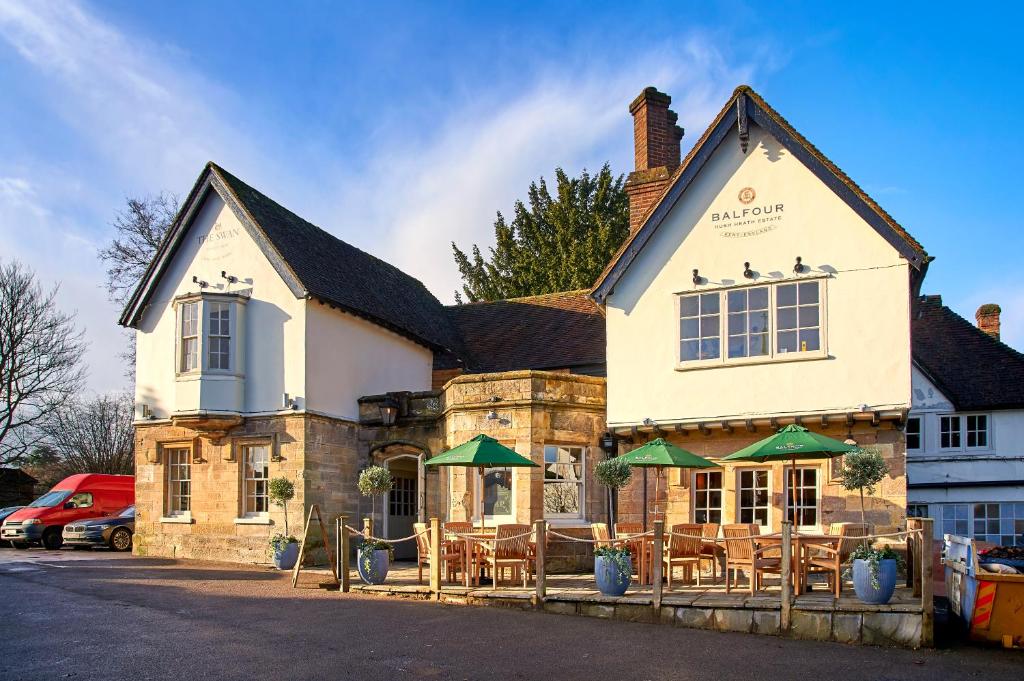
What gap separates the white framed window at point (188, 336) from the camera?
2075 centimetres

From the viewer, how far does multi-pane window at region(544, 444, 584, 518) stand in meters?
18.1

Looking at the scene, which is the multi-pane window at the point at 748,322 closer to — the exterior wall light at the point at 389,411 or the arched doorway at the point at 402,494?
the arched doorway at the point at 402,494

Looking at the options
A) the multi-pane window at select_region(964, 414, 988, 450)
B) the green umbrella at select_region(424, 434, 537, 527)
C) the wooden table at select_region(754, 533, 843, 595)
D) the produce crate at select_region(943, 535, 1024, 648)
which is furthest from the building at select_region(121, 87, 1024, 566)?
the multi-pane window at select_region(964, 414, 988, 450)

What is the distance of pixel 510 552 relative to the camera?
1470 centimetres

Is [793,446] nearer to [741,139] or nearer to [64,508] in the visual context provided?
[741,139]

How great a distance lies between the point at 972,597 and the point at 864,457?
289 cm

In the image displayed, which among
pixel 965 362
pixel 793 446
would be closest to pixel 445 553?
pixel 793 446

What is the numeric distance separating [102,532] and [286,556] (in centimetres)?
901

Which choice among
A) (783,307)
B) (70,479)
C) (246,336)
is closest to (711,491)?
(783,307)

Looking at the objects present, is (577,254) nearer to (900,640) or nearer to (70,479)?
(70,479)

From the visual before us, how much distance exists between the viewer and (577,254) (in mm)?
38438

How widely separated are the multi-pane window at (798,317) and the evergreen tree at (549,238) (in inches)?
854

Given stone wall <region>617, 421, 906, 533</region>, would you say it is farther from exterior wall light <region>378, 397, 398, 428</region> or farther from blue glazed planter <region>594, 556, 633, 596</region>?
exterior wall light <region>378, 397, 398, 428</region>

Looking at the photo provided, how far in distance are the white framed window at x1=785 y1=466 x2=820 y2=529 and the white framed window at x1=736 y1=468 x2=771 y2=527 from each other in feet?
1.36
